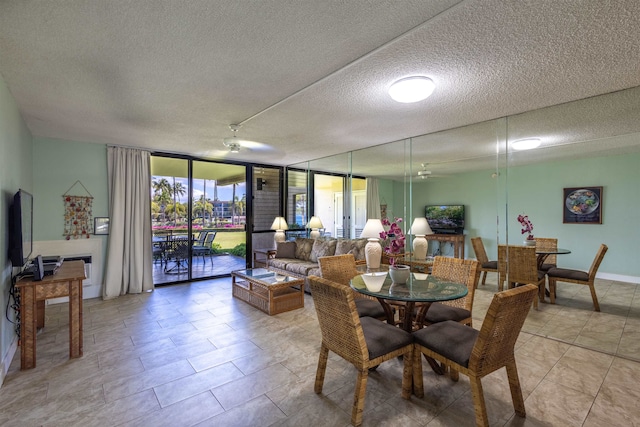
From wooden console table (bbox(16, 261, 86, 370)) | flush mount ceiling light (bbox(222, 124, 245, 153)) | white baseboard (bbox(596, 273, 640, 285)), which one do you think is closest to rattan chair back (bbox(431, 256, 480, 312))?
white baseboard (bbox(596, 273, 640, 285))

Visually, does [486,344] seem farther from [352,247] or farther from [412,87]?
[352,247]

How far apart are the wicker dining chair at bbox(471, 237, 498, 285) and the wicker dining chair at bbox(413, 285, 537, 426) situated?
205cm

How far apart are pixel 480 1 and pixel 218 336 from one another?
11.6ft

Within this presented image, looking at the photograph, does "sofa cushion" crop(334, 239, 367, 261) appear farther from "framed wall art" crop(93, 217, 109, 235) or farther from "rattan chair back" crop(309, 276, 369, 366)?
"framed wall art" crop(93, 217, 109, 235)

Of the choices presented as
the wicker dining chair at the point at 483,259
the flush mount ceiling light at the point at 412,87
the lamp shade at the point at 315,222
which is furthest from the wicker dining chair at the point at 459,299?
the lamp shade at the point at 315,222

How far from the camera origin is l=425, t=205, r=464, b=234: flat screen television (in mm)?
4206

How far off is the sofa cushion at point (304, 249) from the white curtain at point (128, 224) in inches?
105

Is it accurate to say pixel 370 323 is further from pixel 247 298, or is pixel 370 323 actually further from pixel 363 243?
pixel 363 243

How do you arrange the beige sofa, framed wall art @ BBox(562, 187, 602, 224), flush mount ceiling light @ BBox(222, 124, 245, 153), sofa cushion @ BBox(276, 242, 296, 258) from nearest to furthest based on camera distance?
framed wall art @ BBox(562, 187, 602, 224)
flush mount ceiling light @ BBox(222, 124, 245, 153)
the beige sofa
sofa cushion @ BBox(276, 242, 296, 258)

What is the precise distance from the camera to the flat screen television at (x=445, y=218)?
4206mm

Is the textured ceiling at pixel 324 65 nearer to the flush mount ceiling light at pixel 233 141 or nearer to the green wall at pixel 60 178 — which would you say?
the flush mount ceiling light at pixel 233 141

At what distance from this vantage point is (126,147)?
4883 millimetres

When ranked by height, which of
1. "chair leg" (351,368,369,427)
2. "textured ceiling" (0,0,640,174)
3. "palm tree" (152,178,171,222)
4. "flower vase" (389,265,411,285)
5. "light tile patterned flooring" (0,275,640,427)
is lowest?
"light tile patterned flooring" (0,275,640,427)

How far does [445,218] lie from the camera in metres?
4.32
